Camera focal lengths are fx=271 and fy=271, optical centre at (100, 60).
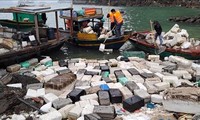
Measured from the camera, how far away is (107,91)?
780 centimetres

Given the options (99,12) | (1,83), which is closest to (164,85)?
(1,83)

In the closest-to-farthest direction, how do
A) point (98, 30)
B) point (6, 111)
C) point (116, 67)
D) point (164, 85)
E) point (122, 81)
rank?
point (6, 111)
point (164, 85)
point (122, 81)
point (116, 67)
point (98, 30)

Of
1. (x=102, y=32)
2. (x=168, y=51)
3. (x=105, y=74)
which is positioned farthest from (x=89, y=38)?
(x=105, y=74)

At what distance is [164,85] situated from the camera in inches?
322

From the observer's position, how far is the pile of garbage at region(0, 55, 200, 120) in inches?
264

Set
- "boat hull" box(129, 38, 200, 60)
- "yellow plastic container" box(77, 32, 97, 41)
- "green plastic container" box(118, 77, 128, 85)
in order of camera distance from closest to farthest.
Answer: "green plastic container" box(118, 77, 128, 85), "boat hull" box(129, 38, 200, 60), "yellow plastic container" box(77, 32, 97, 41)

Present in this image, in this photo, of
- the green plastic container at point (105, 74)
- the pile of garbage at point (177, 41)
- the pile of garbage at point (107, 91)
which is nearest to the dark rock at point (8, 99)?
the pile of garbage at point (107, 91)

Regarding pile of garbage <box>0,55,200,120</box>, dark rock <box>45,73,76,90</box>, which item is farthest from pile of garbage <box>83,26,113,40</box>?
dark rock <box>45,73,76,90</box>

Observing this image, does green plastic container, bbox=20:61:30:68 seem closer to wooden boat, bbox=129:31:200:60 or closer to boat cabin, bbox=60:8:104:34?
boat cabin, bbox=60:8:104:34

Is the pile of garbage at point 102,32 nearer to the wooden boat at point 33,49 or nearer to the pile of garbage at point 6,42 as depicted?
the wooden boat at point 33,49

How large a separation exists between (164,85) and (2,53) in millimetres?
6787

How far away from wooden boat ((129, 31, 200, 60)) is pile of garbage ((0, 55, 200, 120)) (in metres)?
1.48

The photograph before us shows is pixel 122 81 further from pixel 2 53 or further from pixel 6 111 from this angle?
pixel 2 53

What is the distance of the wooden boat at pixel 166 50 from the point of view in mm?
12031
